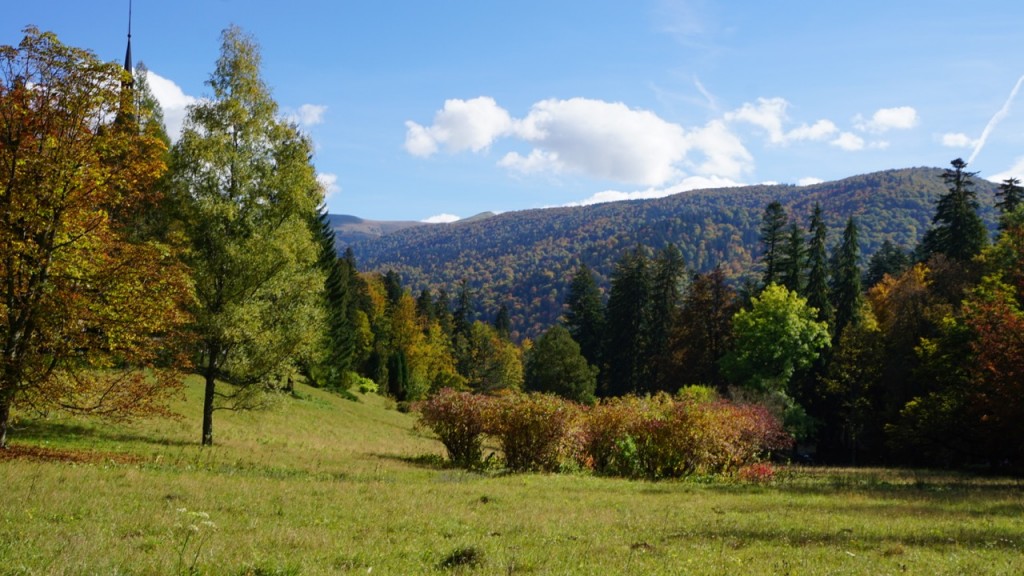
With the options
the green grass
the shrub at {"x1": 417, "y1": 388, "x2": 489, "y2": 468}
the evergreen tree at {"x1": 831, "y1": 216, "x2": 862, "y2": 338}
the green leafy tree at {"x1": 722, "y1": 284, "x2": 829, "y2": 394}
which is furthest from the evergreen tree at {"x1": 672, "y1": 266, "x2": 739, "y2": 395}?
the shrub at {"x1": 417, "y1": 388, "x2": 489, "y2": 468}

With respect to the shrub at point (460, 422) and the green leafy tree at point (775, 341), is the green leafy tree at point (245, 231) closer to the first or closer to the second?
the shrub at point (460, 422)

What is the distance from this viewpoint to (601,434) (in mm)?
25562

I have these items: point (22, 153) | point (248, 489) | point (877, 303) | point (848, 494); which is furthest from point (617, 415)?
point (877, 303)

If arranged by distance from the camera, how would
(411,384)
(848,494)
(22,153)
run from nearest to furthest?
(22,153), (848,494), (411,384)

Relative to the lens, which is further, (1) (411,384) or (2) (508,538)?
(1) (411,384)

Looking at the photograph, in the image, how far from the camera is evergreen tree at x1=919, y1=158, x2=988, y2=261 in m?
48.8

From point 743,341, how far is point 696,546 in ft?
139

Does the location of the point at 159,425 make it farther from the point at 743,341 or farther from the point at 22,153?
the point at 743,341

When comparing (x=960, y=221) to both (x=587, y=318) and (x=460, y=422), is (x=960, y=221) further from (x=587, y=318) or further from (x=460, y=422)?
(x=460, y=422)

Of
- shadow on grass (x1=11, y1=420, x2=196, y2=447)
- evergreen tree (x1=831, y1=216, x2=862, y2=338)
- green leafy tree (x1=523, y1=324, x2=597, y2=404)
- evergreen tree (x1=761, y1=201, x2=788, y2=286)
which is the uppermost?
evergreen tree (x1=761, y1=201, x2=788, y2=286)

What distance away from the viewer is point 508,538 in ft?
33.0

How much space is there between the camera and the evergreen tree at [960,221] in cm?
4884

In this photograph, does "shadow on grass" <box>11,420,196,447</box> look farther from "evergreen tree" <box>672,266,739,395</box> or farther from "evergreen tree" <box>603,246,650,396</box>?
"evergreen tree" <box>603,246,650,396</box>

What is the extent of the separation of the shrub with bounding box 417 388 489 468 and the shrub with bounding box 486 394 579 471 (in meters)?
0.61
